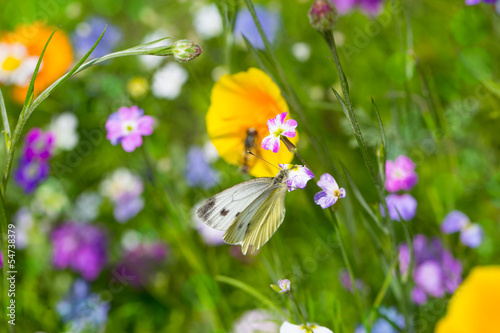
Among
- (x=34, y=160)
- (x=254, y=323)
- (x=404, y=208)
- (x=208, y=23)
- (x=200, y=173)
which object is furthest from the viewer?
(x=208, y=23)

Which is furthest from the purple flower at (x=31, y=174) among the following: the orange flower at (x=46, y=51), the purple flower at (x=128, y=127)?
the purple flower at (x=128, y=127)

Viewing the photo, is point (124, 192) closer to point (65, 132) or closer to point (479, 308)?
point (65, 132)

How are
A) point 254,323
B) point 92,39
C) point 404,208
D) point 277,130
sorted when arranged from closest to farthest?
point 277,130 < point 404,208 < point 254,323 < point 92,39

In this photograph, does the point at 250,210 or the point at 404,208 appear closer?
the point at 250,210

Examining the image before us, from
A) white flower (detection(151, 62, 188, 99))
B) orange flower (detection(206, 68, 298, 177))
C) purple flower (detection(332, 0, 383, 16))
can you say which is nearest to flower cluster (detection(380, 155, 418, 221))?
orange flower (detection(206, 68, 298, 177))

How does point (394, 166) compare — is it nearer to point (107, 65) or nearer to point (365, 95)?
point (365, 95)

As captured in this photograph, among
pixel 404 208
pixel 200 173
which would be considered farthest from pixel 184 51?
pixel 200 173

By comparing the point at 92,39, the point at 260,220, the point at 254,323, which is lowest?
the point at 254,323

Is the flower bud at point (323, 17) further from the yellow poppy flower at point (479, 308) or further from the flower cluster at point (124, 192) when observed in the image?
the flower cluster at point (124, 192)
